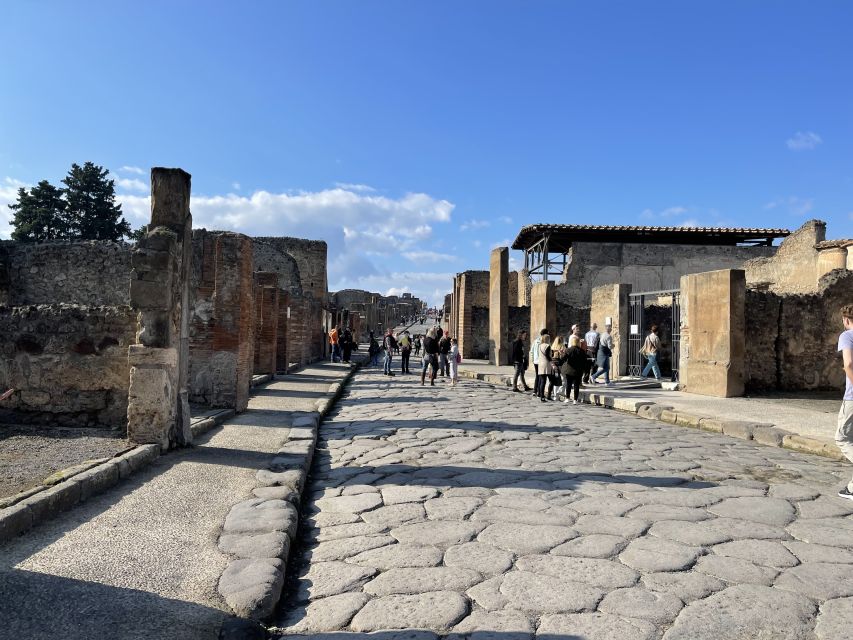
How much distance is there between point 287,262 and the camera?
21.9 metres

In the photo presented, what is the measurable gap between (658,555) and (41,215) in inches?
1518

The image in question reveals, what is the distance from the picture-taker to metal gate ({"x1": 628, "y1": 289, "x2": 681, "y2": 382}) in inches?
545

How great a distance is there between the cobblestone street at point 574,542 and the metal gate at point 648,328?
7.34 metres

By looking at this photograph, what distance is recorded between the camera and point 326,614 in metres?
2.65

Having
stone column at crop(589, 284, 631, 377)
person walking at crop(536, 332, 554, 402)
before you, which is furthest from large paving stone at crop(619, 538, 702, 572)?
stone column at crop(589, 284, 631, 377)

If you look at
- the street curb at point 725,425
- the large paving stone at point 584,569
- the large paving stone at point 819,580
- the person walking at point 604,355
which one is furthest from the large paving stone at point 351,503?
the person walking at point 604,355

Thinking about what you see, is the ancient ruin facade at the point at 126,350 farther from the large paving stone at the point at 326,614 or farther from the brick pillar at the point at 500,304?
the brick pillar at the point at 500,304

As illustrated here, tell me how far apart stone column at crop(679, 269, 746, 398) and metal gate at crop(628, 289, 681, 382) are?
1327 mm

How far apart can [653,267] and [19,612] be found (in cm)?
2641

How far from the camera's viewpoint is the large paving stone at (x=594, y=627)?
2385 millimetres

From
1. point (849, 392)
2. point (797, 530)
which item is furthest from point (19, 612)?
point (849, 392)

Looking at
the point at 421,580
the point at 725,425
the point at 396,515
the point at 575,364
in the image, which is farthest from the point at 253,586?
the point at 575,364

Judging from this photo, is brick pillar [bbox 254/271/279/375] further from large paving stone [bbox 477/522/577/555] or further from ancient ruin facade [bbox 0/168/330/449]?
large paving stone [bbox 477/522/577/555]

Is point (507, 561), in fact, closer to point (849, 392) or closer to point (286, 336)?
point (849, 392)
